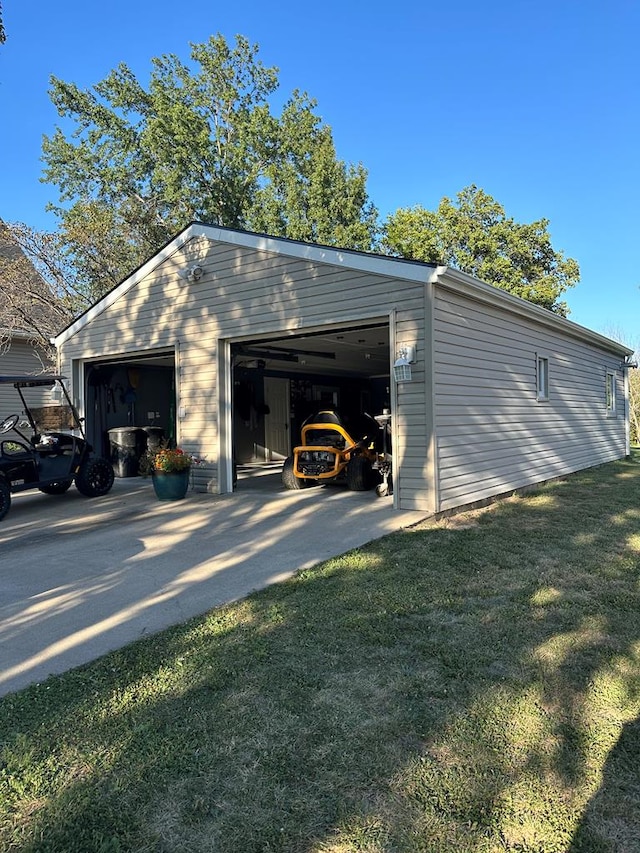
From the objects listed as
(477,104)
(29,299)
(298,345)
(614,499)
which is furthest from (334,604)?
(477,104)

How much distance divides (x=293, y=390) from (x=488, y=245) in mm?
14460

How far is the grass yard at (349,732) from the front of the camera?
5.98 ft

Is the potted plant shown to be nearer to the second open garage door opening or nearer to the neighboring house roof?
the neighboring house roof

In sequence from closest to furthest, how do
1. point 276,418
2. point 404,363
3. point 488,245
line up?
point 404,363, point 276,418, point 488,245

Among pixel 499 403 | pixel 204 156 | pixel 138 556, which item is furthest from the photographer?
pixel 204 156

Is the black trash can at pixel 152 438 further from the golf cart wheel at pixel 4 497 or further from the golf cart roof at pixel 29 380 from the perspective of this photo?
the golf cart wheel at pixel 4 497

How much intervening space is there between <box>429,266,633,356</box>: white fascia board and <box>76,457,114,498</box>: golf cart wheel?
223 inches

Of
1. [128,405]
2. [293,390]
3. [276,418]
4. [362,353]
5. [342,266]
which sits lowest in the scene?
[276,418]

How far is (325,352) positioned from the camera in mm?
12594

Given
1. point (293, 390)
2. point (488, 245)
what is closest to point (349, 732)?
point (293, 390)

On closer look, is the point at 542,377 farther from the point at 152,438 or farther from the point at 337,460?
the point at 152,438

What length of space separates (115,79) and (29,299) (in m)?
13.8

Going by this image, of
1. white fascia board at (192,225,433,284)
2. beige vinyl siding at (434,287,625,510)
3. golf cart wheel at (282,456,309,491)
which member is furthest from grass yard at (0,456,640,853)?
golf cart wheel at (282,456,309,491)

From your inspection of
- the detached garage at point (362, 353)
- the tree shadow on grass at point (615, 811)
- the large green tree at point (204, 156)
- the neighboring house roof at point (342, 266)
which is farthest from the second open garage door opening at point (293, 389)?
the tree shadow on grass at point (615, 811)
